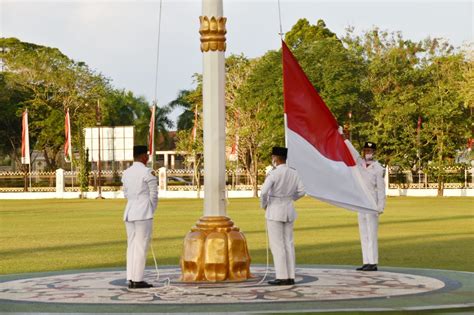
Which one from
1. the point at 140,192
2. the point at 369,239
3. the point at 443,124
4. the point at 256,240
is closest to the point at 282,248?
the point at 140,192

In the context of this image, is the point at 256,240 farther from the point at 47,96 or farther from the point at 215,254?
the point at 47,96

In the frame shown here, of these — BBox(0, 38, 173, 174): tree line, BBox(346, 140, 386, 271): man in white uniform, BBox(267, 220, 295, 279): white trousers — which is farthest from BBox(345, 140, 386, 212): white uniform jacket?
BBox(0, 38, 173, 174): tree line

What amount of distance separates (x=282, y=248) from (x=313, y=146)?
139cm

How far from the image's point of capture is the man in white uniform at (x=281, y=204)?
14805mm

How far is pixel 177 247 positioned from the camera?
2462cm

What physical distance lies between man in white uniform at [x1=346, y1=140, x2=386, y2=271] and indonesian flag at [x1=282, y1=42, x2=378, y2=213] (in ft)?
7.26

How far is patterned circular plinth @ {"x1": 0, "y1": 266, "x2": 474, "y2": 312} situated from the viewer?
509 inches

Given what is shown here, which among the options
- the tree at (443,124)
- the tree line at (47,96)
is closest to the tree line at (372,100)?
the tree at (443,124)

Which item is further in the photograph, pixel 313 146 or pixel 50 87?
pixel 50 87

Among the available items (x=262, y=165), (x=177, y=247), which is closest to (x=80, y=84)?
(x=262, y=165)

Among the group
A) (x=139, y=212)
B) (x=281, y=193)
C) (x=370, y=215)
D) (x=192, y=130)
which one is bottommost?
(x=370, y=215)

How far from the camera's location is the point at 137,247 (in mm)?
14570

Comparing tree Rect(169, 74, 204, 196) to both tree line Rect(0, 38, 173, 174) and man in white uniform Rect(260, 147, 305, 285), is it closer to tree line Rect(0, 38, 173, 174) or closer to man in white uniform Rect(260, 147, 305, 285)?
tree line Rect(0, 38, 173, 174)

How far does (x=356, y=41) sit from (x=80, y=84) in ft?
81.4
